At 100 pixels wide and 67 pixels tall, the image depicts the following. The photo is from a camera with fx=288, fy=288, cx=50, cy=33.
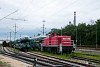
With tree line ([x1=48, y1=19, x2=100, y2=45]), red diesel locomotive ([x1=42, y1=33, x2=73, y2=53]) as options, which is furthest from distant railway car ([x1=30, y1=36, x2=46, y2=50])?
tree line ([x1=48, y1=19, x2=100, y2=45])

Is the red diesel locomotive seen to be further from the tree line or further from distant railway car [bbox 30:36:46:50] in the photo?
the tree line

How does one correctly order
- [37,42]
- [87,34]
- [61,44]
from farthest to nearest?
[87,34] < [37,42] < [61,44]

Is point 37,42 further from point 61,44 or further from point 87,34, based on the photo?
point 87,34

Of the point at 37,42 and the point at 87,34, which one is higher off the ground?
the point at 87,34

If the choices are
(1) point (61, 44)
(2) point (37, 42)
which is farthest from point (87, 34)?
(1) point (61, 44)

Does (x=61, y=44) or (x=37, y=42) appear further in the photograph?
(x=37, y=42)

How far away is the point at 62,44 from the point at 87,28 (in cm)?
5760

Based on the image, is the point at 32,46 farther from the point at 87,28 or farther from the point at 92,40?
the point at 87,28

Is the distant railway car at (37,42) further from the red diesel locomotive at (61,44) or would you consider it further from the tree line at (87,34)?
the tree line at (87,34)

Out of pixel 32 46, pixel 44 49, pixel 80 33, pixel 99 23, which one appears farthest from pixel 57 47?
pixel 80 33

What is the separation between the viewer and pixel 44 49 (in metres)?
49.0

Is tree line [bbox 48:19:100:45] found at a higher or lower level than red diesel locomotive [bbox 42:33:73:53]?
higher

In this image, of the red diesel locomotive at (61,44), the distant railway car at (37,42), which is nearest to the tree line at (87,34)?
the distant railway car at (37,42)

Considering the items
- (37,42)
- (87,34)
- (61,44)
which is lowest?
(61,44)
